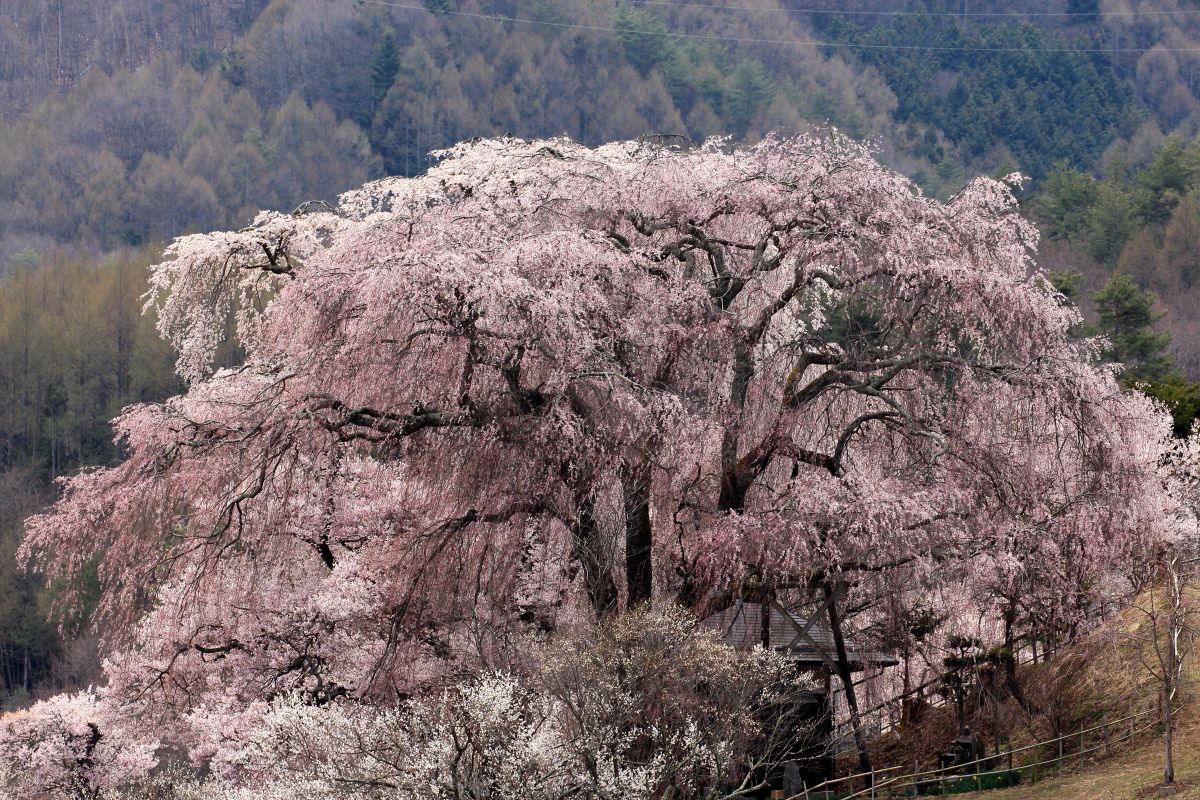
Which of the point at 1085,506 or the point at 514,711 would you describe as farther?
the point at 1085,506

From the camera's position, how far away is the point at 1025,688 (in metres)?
23.7

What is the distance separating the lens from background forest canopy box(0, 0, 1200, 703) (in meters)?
140

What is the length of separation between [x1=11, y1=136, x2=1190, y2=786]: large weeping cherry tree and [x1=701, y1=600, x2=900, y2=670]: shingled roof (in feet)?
2.50

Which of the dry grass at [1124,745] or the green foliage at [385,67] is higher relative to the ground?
the green foliage at [385,67]

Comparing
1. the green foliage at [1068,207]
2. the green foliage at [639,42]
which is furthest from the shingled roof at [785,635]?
the green foliage at [639,42]

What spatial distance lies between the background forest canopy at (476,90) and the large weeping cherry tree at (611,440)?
96.8 metres

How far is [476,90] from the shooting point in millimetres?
153375

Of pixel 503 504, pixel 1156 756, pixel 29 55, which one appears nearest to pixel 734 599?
pixel 503 504

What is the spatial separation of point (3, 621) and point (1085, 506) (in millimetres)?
60077

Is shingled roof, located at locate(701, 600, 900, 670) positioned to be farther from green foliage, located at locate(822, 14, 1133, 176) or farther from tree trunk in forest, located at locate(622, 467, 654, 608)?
green foliage, located at locate(822, 14, 1133, 176)

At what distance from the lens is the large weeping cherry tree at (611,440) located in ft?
61.3

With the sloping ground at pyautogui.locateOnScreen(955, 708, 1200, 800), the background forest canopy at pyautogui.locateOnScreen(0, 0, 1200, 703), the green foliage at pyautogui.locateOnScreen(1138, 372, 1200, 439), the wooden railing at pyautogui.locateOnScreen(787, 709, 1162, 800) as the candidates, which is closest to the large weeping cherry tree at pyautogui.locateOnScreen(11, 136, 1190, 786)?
the wooden railing at pyautogui.locateOnScreen(787, 709, 1162, 800)

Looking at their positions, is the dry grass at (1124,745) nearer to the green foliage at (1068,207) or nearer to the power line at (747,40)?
the green foliage at (1068,207)

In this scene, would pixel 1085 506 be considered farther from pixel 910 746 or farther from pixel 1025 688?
pixel 910 746
